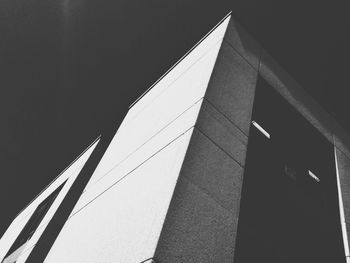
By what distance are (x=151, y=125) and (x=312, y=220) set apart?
11.8 ft

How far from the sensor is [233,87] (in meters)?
5.62

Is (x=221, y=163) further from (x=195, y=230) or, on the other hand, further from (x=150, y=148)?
(x=150, y=148)

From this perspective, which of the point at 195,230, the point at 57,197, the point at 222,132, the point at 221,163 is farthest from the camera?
the point at 57,197

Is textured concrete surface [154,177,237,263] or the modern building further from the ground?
the modern building

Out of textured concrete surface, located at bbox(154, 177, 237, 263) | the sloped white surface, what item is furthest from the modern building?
the sloped white surface

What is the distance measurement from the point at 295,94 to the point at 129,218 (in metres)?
5.54

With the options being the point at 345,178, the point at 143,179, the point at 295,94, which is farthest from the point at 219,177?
the point at 295,94

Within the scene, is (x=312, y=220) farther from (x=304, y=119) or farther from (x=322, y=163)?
(x=304, y=119)

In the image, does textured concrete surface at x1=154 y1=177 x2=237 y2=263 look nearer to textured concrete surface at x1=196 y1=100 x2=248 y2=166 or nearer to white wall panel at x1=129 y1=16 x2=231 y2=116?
textured concrete surface at x1=196 y1=100 x2=248 y2=166

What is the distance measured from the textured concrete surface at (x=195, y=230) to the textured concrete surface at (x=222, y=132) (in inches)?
38.5

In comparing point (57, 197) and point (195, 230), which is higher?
point (57, 197)

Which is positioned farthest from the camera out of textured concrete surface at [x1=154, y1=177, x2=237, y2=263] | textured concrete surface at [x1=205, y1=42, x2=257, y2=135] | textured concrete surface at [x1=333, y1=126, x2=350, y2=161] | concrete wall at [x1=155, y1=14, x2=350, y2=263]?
textured concrete surface at [x1=333, y1=126, x2=350, y2=161]

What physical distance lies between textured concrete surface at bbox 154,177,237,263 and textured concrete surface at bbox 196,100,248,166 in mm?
978

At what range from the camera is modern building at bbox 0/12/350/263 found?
3.50m
